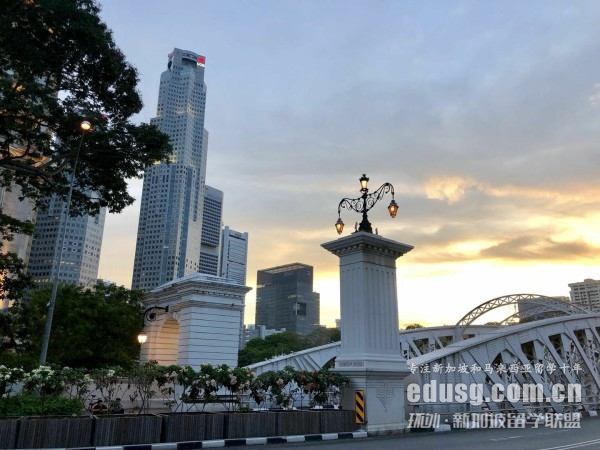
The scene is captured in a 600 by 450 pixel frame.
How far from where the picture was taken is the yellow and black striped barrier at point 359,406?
1311cm

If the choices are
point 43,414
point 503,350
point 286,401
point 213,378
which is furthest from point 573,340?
point 43,414

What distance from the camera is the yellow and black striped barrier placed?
13109 mm

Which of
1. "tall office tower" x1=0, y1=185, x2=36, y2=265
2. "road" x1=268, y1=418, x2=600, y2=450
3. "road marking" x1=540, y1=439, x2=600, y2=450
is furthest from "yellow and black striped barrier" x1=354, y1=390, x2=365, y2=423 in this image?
"tall office tower" x1=0, y1=185, x2=36, y2=265

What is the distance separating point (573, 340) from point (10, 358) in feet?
114

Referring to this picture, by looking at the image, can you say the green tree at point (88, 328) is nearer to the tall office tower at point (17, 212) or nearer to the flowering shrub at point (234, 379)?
the flowering shrub at point (234, 379)

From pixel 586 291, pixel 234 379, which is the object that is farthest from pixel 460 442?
pixel 586 291

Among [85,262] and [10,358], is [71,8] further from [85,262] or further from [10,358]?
[85,262]

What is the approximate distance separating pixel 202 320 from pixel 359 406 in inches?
502

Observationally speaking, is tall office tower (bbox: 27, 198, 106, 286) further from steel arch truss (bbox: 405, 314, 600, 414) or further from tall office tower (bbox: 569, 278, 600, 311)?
tall office tower (bbox: 569, 278, 600, 311)

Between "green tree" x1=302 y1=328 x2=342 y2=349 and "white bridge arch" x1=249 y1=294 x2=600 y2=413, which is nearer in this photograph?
"white bridge arch" x1=249 y1=294 x2=600 y2=413

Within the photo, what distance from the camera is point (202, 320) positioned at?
24.0 metres

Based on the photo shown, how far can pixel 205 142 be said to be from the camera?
195 m

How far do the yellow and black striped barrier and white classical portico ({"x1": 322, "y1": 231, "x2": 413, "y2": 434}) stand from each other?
5.0 inches

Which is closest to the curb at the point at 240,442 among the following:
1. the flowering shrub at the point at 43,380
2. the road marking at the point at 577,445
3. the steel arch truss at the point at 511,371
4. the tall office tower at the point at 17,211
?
the flowering shrub at the point at 43,380
